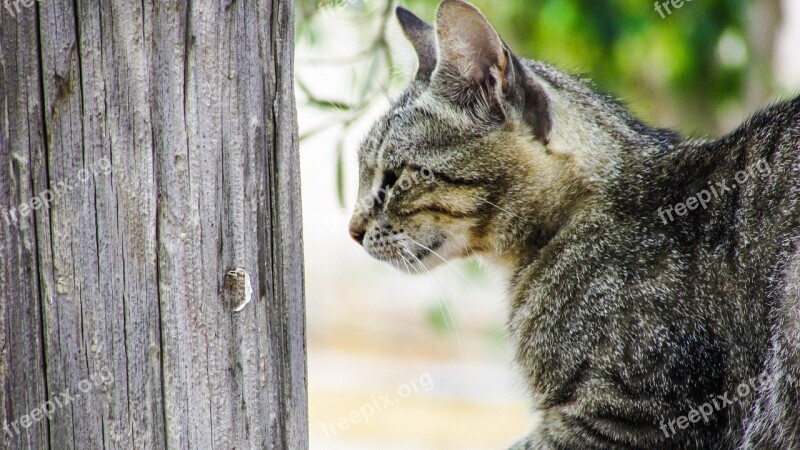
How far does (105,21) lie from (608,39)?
12.1 feet

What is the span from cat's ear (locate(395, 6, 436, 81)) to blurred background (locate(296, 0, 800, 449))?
77 millimetres

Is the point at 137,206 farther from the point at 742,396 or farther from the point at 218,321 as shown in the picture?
the point at 742,396

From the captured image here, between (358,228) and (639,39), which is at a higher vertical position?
(639,39)

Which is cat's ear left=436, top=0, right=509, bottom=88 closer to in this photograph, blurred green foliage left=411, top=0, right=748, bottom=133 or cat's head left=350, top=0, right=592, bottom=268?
cat's head left=350, top=0, right=592, bottom=268

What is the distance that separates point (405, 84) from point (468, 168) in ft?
2.44

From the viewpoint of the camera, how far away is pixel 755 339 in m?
2.60

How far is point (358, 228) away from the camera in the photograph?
3270 mm

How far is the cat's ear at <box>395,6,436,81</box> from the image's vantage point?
3.46 metres

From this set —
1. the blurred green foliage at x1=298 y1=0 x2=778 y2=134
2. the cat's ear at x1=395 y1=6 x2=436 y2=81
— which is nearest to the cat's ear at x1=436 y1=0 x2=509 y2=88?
the cat's ear at x1=395 y1=6 x2=436 y2=81

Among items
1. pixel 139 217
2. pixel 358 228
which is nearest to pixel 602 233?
pixel 358 228

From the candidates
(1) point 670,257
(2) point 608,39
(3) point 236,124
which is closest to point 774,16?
(2) point 608,39

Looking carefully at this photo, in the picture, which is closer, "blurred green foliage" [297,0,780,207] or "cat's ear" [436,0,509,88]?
"cat's ear" [436,0,509,88]

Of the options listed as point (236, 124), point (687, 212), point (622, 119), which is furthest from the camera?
point (622, 119)

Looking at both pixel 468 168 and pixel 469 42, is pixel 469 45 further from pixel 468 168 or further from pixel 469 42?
pixel 468 168
